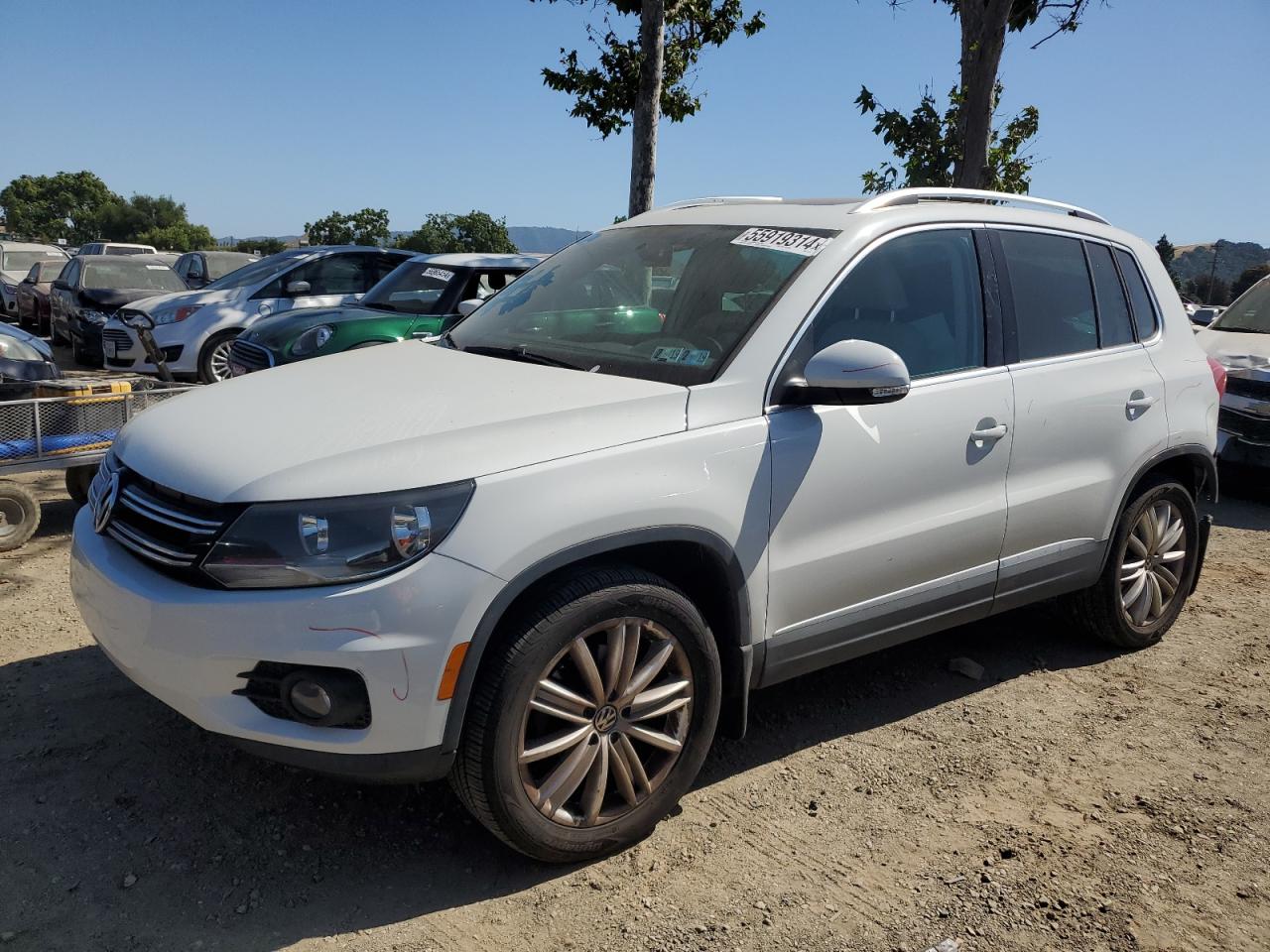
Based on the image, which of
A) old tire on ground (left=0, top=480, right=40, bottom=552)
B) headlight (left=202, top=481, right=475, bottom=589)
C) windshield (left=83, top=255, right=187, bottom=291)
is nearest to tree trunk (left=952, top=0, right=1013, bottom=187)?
old tire on ground (left=0, top=480, right=40, bottom=552)

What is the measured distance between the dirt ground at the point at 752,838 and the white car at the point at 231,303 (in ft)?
22.7

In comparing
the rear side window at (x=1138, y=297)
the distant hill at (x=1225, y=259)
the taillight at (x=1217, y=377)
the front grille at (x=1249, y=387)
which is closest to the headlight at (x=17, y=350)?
the rear side window at (x=1138, y=297)

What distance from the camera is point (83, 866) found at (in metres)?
2.79

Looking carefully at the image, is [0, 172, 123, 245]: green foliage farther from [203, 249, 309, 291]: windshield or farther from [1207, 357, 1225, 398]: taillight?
[1207, 357, 1225, 398]: taillight

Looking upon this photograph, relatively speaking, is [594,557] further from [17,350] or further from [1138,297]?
[17,350]

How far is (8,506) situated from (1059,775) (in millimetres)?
5340

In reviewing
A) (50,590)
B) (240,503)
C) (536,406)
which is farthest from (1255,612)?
(50,590)

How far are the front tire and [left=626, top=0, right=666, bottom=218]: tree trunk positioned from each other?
25.8 ft

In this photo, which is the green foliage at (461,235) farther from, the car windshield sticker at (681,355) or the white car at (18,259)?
the car windshield sticker at (681,355)

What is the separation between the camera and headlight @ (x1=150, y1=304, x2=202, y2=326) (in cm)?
1052

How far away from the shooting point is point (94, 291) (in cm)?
1345

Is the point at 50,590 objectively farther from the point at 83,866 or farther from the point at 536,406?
the point at 536,406

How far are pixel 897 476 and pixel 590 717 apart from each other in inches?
51.7

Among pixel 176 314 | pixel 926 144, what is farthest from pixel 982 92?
pixel 176 314
